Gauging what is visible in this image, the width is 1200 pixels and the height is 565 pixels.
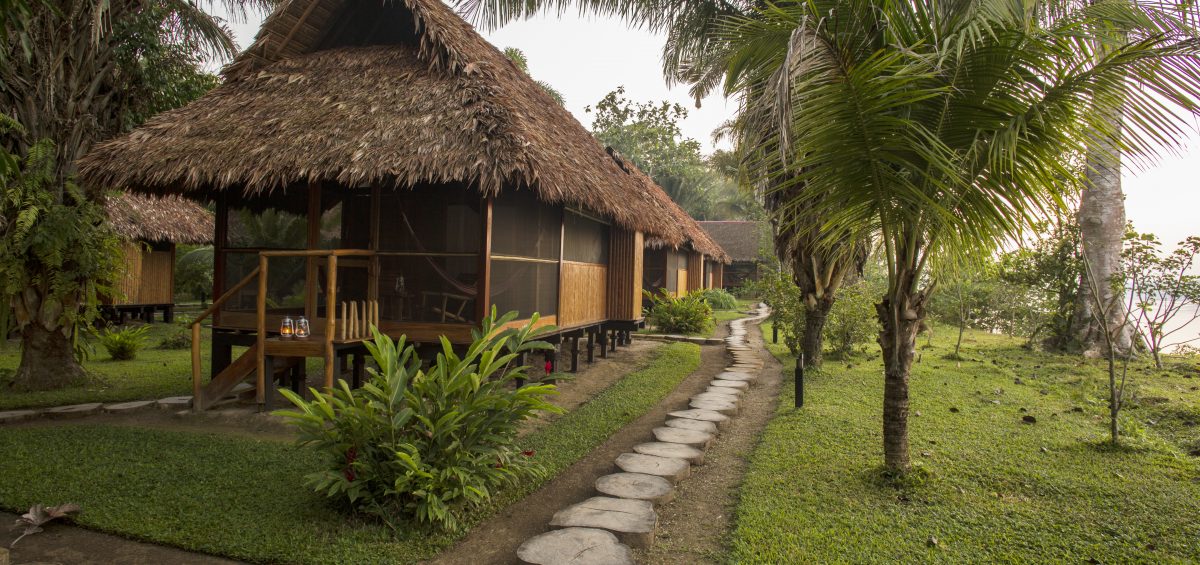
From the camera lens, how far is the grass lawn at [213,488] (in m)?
3.27

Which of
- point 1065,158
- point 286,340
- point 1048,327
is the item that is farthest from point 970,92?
point 1048,327

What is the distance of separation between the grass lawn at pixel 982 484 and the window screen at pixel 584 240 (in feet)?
10.2

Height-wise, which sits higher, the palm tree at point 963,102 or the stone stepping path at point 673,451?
the palm tree at point 963,102

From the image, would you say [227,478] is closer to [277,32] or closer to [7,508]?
[7,508]

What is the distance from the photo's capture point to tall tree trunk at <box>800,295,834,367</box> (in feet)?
27.4

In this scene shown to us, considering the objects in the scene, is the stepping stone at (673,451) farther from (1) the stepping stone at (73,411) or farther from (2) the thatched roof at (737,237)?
(2) the thatched roof at (737,237)

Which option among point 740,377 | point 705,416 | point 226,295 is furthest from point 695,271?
point 226,295

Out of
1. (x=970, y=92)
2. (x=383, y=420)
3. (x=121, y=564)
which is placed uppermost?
(x=970, y=92)

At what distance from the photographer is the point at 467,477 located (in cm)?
350

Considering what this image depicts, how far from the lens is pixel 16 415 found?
5934 mm

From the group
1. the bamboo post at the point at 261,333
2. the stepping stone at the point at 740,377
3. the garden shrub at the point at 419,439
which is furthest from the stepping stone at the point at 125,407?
the stepping stone at the point at 740,377

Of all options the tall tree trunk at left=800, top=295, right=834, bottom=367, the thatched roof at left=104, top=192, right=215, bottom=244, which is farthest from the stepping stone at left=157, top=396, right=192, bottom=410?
the thatched roof at left=104, top=192, right=215, bottom=244

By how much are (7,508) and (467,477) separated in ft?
8.79

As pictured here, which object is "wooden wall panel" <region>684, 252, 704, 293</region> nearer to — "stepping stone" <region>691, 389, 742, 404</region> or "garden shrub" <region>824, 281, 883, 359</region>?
"garden shrub" <region>824, 281, 883, 359</region>
